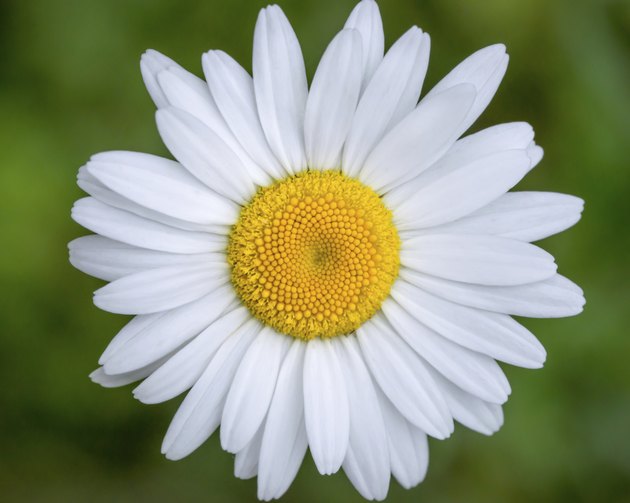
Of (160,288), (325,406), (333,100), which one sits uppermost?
(333,100)

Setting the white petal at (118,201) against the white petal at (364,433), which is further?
the white petal at (364,433)

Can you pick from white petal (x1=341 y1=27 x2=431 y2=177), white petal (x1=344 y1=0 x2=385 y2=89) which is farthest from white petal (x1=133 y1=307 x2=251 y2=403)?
white petal (x1=344 y1=0 x2=385 y2=89)

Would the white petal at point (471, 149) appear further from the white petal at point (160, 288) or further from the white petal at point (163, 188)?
the white petal at point (160, 288)

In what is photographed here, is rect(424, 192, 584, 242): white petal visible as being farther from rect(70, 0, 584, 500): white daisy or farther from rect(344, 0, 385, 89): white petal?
rect(344, 0, 385, 89): white petal

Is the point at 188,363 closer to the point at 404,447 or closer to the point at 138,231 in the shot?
the point at 138,231

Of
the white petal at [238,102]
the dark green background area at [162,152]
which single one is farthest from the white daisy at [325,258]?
the dark green background area at [162,152]

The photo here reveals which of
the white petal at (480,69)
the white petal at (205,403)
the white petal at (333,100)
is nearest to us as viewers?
the white petal at (333,100)

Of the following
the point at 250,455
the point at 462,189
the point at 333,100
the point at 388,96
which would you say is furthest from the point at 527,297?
the point at 250,455
